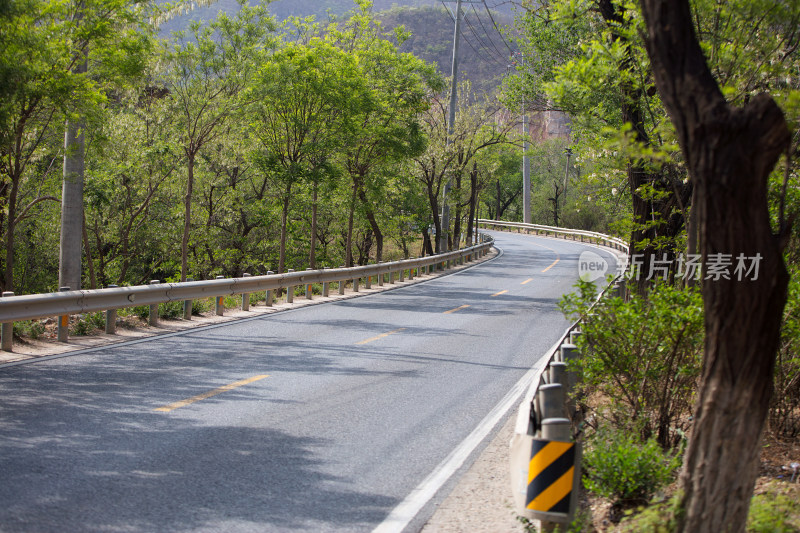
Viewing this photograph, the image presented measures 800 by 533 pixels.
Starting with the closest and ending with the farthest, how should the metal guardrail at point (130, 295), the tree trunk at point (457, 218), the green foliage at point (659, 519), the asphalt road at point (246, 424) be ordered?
the green foliage at point (659, 519) < the asphalt road at point (246, 424) < the metal guardrail at point (130, 295) < the tree trunk at point (457, 218)

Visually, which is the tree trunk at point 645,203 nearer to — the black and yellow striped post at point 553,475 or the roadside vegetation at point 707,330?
the roadside vegetation at point 707,330

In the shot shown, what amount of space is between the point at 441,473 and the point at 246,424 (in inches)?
87.6

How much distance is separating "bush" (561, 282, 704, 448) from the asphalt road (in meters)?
1.63

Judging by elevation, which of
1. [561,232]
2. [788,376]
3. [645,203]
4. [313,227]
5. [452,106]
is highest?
[452,106]

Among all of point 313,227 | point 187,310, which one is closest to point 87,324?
point 187,310

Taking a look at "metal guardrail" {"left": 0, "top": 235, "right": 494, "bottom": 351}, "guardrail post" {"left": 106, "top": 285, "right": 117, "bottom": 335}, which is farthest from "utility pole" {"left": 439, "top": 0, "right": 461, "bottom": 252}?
"guardrail post" {"left": 106, "top": 285, "right": 117, "bottom": 335}

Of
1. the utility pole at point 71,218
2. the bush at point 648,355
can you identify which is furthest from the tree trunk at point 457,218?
the bush at point 648,355

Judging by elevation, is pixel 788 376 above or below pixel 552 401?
below

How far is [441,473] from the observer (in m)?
6.80

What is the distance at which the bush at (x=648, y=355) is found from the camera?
7.32m

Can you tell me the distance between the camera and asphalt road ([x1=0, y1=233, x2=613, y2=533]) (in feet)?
18.2

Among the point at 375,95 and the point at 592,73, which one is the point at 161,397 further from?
the point at 375,95

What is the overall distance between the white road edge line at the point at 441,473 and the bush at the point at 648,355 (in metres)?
0.89

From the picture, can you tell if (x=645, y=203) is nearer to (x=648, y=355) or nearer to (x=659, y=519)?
(x=648, y=355)
